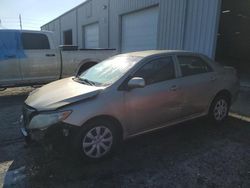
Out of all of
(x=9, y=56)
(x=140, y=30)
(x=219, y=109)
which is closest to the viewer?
(x=219, y=109)

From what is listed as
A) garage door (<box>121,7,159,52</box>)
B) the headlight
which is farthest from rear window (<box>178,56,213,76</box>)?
garage door (<box>121,7,159,52</box>)

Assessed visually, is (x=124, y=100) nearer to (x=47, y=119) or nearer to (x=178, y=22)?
(x=47, y=119)

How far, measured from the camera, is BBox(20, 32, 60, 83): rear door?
23.9ft

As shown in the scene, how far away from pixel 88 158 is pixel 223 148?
89.2 inches

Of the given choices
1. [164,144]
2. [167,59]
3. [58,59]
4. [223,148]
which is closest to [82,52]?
[58,59]

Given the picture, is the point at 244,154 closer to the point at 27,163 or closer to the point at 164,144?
the point at 164,144

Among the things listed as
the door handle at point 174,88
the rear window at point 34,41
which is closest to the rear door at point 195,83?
the door handle at point 174,88

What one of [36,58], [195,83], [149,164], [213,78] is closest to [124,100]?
[149,164]

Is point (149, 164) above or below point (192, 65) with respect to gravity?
below

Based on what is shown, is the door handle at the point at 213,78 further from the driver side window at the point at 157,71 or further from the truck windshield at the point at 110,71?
the truck windshield at the point at 110,71

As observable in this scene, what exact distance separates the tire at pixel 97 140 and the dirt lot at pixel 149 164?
0.14 m

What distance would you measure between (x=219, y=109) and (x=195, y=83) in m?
1.02

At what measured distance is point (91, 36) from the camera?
17.7m

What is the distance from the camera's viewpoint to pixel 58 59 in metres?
7.83
